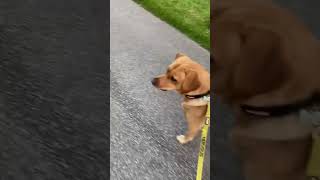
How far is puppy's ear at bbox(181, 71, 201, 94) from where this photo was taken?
214 cm

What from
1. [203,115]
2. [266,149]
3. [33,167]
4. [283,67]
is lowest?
[33,167]

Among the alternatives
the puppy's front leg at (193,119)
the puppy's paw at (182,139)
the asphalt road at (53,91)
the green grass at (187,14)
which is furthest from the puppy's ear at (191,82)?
the green grass at (187,14)

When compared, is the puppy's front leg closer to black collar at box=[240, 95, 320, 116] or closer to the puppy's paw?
the puppy's paw

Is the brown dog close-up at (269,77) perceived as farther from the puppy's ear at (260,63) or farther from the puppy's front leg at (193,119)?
the puppy's front leg at (193,119)

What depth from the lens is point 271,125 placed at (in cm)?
134

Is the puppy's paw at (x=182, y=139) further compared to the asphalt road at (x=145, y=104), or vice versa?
the puppy's paw at (x=182, y=139)

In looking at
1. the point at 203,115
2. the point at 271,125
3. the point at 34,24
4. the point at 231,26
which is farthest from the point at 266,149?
the point at 34,24

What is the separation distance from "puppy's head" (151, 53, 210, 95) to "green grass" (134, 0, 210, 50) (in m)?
1.18

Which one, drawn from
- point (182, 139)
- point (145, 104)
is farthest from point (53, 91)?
point (182, 139)

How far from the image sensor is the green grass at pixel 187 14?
3.57 metres

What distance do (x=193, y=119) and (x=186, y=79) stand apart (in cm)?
27

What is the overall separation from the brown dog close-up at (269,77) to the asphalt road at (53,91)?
100cm

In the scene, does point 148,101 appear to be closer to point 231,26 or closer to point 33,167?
point 33,167

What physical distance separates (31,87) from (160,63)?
0.86m
